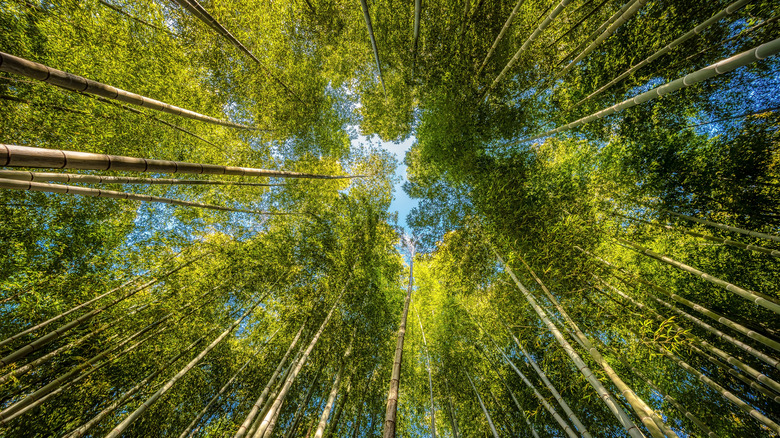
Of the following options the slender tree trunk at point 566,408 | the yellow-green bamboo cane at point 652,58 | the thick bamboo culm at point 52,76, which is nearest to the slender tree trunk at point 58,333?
the thick bamboo culm at point 52,76

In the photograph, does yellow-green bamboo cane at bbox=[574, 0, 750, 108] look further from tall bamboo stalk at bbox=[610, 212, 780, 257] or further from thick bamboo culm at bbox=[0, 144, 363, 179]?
thick bamboo culm at bbox=[0, 144, 363, 179]

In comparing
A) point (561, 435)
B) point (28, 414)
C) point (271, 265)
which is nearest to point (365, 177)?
point (271, 265)

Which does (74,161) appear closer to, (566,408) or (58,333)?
(58,333)

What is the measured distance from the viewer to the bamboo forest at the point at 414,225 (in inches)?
127

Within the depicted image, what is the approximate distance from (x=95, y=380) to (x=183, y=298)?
1.35 meters

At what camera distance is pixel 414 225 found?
6055mm

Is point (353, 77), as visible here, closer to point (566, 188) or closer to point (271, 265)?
point (271, 265)

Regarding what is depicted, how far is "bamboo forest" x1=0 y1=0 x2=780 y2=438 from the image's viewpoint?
10.6 ft

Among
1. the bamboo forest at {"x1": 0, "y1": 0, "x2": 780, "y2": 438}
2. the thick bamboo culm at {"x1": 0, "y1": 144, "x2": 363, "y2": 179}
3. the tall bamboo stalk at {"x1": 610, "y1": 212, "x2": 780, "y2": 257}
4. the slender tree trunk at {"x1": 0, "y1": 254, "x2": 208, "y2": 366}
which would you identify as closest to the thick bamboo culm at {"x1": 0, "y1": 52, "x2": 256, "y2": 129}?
the thick bamboo culm at {"x1": 0, "y1": 144, "x2": 363, "y2": 179}

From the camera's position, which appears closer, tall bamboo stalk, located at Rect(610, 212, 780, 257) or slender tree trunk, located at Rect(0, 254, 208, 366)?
slender tree trunk, located at Rect(0, 254, 208, 366)

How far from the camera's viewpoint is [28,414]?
10.4 ft

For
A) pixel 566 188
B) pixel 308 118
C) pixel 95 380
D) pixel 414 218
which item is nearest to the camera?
pixel 95 380

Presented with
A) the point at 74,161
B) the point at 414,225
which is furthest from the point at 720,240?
the point at 74,161

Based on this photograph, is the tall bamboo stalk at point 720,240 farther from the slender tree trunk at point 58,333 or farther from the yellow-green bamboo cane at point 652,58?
the slender tree trunk at point 58,333
